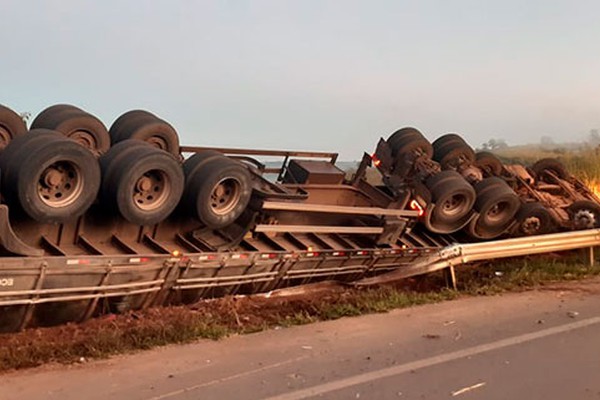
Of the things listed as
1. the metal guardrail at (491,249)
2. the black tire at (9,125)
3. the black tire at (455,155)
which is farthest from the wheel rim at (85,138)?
the black tire at (455,155)

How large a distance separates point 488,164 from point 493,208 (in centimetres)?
141

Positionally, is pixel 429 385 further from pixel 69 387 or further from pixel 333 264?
pixel 333 264

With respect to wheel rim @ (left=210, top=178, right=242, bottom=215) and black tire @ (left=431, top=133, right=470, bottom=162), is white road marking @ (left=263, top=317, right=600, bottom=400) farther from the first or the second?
black tire @ (left=431, top=133, right=470, bottom=162)

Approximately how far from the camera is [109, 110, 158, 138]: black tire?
25.5ft

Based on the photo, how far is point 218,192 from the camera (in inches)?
270

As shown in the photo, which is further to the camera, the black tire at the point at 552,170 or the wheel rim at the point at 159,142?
the black tire at the point at 552,170

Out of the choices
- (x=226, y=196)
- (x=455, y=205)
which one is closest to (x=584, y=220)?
(x=455, y=205)

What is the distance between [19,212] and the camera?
560 centimetres

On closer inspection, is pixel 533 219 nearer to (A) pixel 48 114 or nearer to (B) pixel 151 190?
(B) pixel 151 190

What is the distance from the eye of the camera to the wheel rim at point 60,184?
18.1ft

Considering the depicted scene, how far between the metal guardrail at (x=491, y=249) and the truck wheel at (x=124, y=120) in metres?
3.31

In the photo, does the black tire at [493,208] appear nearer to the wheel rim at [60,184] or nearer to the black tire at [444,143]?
the black tire at [444,143]

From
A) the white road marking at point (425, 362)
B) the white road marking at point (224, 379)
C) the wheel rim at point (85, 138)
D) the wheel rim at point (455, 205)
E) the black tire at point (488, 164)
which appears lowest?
the white road marking at point (224, 379)

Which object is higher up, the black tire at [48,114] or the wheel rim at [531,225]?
the black tire at [48,114]
